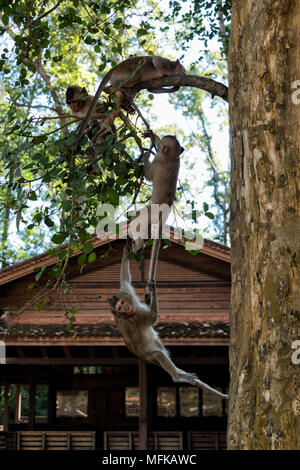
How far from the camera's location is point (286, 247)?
372cm

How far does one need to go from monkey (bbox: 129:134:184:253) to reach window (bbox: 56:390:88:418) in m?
11.7

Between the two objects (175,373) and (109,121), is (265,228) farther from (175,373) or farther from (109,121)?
(109,121)

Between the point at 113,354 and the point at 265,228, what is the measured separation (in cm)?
1048

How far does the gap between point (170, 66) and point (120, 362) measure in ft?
25.7

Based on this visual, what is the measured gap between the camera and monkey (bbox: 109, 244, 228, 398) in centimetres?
461

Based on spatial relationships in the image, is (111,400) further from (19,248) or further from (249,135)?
(19,248)

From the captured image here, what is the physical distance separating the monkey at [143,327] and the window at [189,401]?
11417mm

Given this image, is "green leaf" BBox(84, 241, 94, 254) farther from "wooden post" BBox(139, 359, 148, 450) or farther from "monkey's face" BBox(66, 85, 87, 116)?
"wooden post" BBox(139, 359, 148, 450)

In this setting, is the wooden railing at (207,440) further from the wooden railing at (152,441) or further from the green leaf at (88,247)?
the green leaf at (88,247)

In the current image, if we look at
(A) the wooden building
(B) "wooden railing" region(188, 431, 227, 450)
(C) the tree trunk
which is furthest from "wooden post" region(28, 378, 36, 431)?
(C) the tree trunk

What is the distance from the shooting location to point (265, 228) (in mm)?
3816

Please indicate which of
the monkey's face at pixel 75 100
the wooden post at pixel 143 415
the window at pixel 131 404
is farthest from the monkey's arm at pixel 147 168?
the window at pixel 131 404

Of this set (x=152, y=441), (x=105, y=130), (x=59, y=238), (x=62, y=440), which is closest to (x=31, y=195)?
(x=59, y=238)
